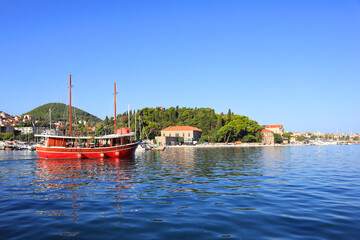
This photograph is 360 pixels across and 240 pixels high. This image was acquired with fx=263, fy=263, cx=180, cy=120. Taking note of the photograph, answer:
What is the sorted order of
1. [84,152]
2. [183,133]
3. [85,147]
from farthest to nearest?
[183,133] < [85,147] < [84,152]

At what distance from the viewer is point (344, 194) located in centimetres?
1357

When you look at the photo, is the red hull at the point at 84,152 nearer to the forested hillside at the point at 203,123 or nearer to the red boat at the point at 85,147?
the red boat at the point at 85,147

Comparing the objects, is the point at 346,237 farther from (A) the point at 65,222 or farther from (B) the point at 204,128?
(B) the point at 204,128

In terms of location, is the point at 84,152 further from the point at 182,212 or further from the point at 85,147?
the point at 182,212

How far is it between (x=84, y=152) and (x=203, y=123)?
4697 inches

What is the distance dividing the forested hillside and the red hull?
62338 millimetres

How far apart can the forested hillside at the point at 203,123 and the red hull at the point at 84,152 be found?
6234 centimetres

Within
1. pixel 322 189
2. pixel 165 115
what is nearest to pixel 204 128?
pixel 165 115

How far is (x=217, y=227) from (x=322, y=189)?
377 inches

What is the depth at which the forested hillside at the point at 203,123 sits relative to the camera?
134 metres

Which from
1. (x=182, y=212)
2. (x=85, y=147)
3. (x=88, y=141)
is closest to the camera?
(x=182, y=212)

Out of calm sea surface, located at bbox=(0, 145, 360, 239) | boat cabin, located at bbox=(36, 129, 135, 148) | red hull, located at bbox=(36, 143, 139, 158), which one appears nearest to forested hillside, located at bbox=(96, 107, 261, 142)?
boat cabin, located at bbox=(36, 129, 135, 148)

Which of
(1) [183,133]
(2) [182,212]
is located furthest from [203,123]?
(2) [182,212]

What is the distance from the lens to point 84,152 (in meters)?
43.7
